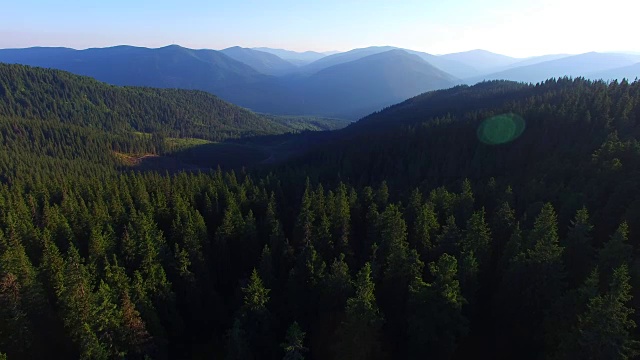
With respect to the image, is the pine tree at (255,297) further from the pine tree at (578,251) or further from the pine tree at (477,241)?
the pine tree at (578,251)

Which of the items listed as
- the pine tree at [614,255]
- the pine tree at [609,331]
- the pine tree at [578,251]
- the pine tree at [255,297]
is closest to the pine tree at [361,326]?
the pine tree at [255,297]

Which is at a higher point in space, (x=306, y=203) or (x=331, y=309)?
(x=306, y=203)

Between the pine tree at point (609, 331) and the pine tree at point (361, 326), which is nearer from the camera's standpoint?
the pine tree at point (609, 331)

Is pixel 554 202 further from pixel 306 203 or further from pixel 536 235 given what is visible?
pixel 306 203

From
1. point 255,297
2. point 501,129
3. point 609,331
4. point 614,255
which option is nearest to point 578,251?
point 614,255

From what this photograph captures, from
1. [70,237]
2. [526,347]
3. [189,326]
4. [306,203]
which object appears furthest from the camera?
[306,203]

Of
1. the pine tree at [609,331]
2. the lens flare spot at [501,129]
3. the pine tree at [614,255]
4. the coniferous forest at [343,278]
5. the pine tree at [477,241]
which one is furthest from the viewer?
the lens flare spot at [501,129]

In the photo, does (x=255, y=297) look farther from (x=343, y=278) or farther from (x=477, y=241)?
(x=477, y=241)

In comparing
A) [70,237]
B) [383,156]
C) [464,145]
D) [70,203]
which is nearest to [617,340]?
[70,237]
